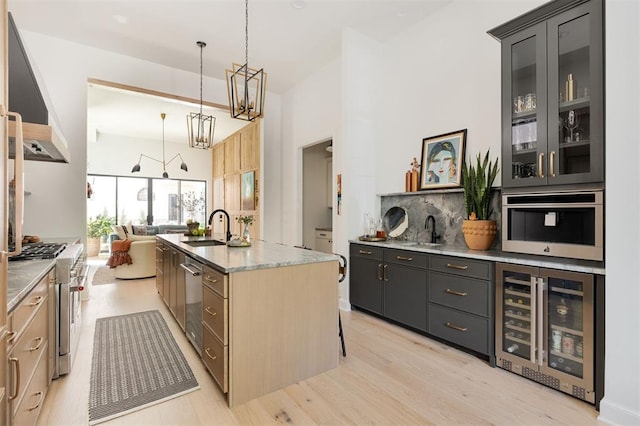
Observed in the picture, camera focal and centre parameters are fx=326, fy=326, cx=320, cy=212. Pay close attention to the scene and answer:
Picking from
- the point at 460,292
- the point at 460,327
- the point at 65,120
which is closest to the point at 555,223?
the point at 460,292


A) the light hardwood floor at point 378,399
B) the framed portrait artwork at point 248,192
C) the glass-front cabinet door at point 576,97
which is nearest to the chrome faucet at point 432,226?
the light hardwood floor at point 378,399

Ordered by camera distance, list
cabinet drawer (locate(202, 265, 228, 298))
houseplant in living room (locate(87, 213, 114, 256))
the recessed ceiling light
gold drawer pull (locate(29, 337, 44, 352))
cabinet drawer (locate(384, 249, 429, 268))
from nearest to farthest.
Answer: gold drawer pull (locate(29, 337, 44, 352))
cabinet drawer (locate(202, 265, 228, 298))
cabinet drawer (locate(384, 249, 429, 268))
the recessed ceiling light
houseplant in living room (locate(87, 213, 114, 256))

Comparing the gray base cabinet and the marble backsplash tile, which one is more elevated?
the marble backsplash tile

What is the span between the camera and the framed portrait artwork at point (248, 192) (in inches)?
241

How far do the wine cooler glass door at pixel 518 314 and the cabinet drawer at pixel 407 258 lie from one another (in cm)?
68

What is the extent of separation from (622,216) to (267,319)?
2124 mm

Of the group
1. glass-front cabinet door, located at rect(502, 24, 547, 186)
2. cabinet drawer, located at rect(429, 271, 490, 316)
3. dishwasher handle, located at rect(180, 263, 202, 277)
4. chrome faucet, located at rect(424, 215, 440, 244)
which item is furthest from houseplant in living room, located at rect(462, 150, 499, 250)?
dishwasher handle, located at rect(180, 263, 202, 277)

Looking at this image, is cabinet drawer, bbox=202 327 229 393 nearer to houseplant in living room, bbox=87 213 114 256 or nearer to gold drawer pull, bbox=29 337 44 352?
gold drawer pull, bbox=29 337 44 352

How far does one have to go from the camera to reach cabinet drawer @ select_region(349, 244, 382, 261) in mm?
3455

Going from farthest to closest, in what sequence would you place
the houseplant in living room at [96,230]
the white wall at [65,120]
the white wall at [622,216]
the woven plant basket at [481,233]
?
the houseplant in living room at [96,230]
the white wall at [65,120]
the woven plant basket at [481,233]
the white wall at [622,216]

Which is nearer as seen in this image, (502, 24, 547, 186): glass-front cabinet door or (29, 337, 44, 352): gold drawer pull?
(29, 337, 44, 352): gold drawer pull

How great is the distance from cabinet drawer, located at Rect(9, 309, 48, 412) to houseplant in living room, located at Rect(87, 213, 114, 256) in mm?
7687

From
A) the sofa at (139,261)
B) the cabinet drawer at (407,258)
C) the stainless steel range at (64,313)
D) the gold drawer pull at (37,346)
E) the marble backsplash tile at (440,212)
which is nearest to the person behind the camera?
the gold drawer pull at (37,346)

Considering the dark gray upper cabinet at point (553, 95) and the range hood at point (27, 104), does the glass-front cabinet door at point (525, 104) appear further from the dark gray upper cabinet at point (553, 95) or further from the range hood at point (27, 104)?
the range hood at point (27, 104)
